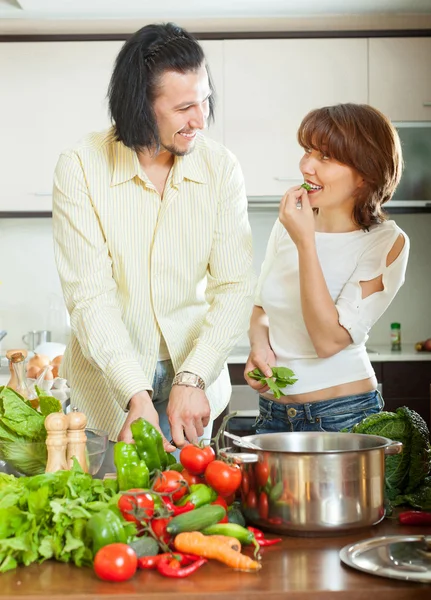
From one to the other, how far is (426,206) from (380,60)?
0.71m

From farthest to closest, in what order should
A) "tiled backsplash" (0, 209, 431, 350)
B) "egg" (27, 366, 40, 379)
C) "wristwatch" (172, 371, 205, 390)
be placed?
"tiled backsplash" (0, 209, 431, 350) → "egg" (27, 366, 40, 379) → "wristwatch" (172, 371, 205, 390)

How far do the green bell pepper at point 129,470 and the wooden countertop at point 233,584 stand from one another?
172mm

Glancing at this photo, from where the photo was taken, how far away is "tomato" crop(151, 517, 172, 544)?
124cm

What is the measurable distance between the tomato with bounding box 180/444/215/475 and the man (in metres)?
0.37

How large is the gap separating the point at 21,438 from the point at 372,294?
86cm

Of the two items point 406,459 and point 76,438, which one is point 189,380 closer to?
point 76,438

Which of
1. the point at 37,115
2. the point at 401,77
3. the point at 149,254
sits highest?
the point at 401,77

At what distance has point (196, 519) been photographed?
1242 mm

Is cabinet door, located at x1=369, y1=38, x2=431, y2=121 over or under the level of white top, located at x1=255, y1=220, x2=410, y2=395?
over

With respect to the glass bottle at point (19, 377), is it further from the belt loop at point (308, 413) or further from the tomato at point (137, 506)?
the tomato at point (137, 506)

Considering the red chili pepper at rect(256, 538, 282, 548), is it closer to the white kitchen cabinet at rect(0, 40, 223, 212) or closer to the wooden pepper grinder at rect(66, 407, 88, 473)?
the wooden pepper grinder at rect(66, 407, 88, 473)

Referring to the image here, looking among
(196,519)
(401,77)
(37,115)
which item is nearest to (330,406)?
(196,519)

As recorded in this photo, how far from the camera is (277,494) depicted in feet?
4.30

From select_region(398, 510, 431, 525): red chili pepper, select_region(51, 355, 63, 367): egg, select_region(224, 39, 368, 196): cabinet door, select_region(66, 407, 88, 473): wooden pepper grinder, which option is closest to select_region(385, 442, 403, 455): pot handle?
select_region(398, 510, 431, 525): red chili pepper
